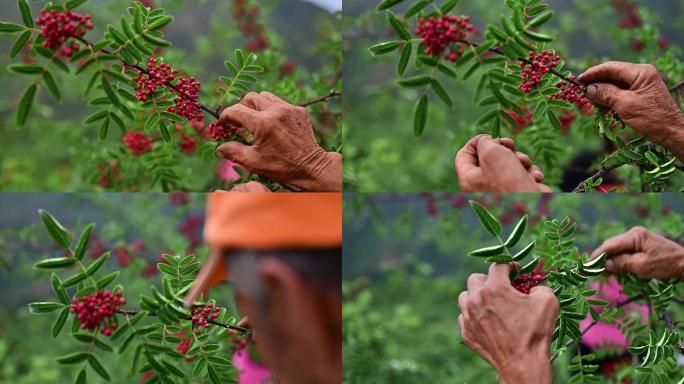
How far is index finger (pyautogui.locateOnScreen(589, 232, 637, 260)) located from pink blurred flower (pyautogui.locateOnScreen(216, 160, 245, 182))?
704 mm

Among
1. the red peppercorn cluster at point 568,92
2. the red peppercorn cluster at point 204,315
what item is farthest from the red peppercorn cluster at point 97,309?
the red peppercorn cluster at point 568,92

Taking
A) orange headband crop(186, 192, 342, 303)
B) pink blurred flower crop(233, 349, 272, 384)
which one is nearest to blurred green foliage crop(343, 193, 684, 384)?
pink blurred flower crop(233, 349, 272, 384)

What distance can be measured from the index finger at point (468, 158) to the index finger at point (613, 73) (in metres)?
0.22

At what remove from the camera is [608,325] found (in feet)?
5.60

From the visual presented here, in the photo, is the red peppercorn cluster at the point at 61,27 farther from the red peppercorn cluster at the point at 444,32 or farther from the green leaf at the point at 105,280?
the red peppercorn cluster at the point at 444,32

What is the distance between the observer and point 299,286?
918mm

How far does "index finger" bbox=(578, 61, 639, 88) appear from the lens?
1.18m

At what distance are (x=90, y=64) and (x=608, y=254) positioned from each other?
0.99 metres

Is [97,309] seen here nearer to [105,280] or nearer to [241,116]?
[105,280]

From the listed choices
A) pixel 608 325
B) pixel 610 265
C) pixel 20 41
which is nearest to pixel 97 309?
pixel 20 41

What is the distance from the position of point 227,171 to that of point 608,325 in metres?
1.01

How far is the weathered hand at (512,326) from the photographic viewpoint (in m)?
1.06

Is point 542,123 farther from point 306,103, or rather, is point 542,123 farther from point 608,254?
point 306,103

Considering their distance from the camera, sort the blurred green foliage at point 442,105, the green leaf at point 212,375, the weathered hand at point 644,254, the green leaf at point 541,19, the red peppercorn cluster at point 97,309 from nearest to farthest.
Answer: the green leaf at point 541,19 < the red peppercorn cluster at point 97,309 < the green leaf at point 212,375 < the weathered hand at point 644,254 < the blurred green foliage at point 442,105
